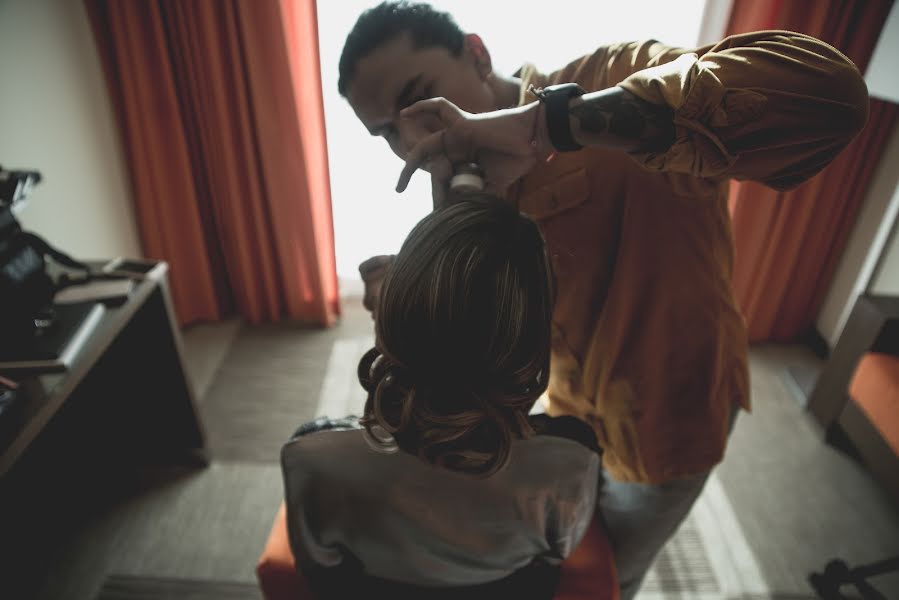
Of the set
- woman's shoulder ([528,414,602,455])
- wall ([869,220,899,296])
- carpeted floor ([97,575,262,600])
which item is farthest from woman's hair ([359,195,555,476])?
wall ([869,220,899,296])

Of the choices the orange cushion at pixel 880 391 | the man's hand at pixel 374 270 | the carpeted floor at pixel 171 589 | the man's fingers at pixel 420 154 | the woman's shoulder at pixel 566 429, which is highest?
the man's fingers at pixel 420 154

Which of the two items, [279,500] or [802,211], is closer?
[279,500]

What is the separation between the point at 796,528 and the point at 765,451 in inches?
12.1

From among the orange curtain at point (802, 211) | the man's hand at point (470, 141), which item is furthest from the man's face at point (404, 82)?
the orange curtain at point (802, 211)

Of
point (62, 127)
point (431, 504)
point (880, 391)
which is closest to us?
point (431, 504)

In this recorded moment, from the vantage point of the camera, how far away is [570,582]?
0.89m

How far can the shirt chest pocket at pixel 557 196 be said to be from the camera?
31.0 inches

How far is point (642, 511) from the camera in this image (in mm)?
1001

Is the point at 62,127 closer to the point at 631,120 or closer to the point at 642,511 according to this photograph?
the point at 631,120

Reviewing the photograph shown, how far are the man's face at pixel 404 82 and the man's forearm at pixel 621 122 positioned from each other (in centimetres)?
22

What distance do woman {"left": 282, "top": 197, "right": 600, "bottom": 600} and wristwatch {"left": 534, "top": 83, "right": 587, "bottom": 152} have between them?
0.10 m

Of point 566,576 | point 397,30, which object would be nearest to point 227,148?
point 397,30

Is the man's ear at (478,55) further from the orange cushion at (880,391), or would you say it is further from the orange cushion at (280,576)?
the orange cushion at (880,391)

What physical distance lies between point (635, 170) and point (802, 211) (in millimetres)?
1588
